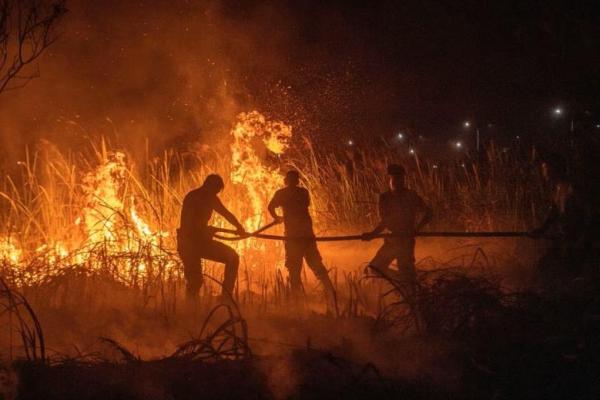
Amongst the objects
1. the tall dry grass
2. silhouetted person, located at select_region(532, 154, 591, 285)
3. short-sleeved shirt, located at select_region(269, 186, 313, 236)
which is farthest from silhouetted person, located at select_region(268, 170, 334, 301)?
silhouetted person, located at select_region(532, 154, 591, 285)

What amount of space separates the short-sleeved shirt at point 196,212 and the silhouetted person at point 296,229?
862mm

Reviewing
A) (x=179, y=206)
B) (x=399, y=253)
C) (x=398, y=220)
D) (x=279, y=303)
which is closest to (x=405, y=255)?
(x=399, y=253)

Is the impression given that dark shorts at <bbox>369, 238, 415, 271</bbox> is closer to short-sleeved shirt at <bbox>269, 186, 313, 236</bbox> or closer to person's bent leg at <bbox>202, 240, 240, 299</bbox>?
short-sleeved shirt at <bbox>269, 186, 313, 236</bbox>

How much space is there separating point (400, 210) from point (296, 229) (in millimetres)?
1433

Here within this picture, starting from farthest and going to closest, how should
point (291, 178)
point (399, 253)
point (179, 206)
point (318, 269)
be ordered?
point (179, 206) < point (291, 178) < point (318, 269) < point (399, 253)

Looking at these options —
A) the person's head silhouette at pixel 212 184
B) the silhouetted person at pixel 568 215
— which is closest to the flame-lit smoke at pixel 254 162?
the person's head silhouette at pixel 212 184

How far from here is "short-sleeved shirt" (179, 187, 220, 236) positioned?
7453 millimetres

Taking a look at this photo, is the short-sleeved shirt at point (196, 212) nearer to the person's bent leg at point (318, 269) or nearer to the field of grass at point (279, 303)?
the field of grass at point (279, 303)

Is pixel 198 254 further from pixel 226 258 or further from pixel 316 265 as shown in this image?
pixel 316 265

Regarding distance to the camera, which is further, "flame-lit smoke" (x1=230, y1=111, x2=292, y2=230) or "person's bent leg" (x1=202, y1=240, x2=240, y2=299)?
"flame-lit smoke" (x1=230, y1=111, x2=292, y2=230)

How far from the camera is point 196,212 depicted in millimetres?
7480

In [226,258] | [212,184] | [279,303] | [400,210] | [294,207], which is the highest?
[212,184]

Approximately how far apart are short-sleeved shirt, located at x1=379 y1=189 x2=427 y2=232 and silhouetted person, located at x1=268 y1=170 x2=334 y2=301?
42.1 inches

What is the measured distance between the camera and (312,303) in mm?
7527
